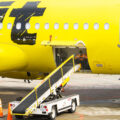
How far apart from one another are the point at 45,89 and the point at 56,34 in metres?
4.13

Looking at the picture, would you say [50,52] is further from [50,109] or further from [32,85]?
[32,85]

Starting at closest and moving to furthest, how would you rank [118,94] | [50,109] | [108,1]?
[50,109]
[108,1]
[118,94]

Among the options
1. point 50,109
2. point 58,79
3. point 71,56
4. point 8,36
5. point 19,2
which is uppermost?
point 19,2

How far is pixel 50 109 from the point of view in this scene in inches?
741

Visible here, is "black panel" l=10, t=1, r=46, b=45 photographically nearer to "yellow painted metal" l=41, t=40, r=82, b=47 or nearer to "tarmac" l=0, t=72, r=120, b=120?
"yellow painted metal" l=41, t=40, r=82, b=47

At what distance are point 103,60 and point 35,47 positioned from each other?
4279 mm

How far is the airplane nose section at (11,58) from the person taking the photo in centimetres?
2272

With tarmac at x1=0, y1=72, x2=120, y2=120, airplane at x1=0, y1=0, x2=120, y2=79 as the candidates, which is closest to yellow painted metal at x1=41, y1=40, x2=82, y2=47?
airplane at x1=0, y1=0, x2=120, y2=79

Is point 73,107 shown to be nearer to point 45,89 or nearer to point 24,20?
point 45,89

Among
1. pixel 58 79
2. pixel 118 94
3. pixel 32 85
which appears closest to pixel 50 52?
pixel 58 79

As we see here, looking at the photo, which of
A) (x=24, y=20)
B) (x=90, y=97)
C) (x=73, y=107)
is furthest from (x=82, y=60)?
(x=90, y=97)

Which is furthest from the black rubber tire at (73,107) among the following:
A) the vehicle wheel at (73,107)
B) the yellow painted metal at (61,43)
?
the yellow painted metal at (61,43)

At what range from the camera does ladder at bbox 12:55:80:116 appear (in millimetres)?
18734

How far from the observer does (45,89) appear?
790 inches
